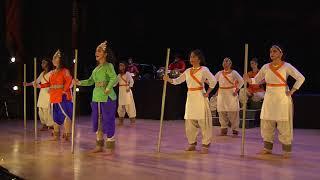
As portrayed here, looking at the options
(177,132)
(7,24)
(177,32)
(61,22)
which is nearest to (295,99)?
(177,132)

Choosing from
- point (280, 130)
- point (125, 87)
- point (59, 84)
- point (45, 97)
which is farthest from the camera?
point (125, 87)

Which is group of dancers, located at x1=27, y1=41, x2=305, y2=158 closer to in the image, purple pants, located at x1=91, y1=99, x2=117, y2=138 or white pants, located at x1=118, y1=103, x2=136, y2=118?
purple pants, located at x1=91, y1=99, x2=117, y2=138

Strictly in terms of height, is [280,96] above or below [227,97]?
above

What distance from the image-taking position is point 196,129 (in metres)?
6.87

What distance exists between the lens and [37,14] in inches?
477

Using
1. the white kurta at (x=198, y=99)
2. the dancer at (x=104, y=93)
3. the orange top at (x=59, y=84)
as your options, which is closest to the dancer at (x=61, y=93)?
the orange top at (x=59, y=84)

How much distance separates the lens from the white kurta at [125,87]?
35.5 feet

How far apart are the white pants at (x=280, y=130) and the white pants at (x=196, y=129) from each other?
2.41 feet

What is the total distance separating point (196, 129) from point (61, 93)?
7.70 ft

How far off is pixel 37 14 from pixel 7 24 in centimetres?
76

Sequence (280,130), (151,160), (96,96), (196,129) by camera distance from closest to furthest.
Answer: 1. (151,160)
2. (280,130)
3. (96,96)
4. (196,129)

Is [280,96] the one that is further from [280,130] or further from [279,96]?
[280,130]

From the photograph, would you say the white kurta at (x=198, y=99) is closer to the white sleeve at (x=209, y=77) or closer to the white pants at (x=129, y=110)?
the white sleeve at (x=209, y=77)

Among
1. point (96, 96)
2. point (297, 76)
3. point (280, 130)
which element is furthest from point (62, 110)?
point (297, 76)
